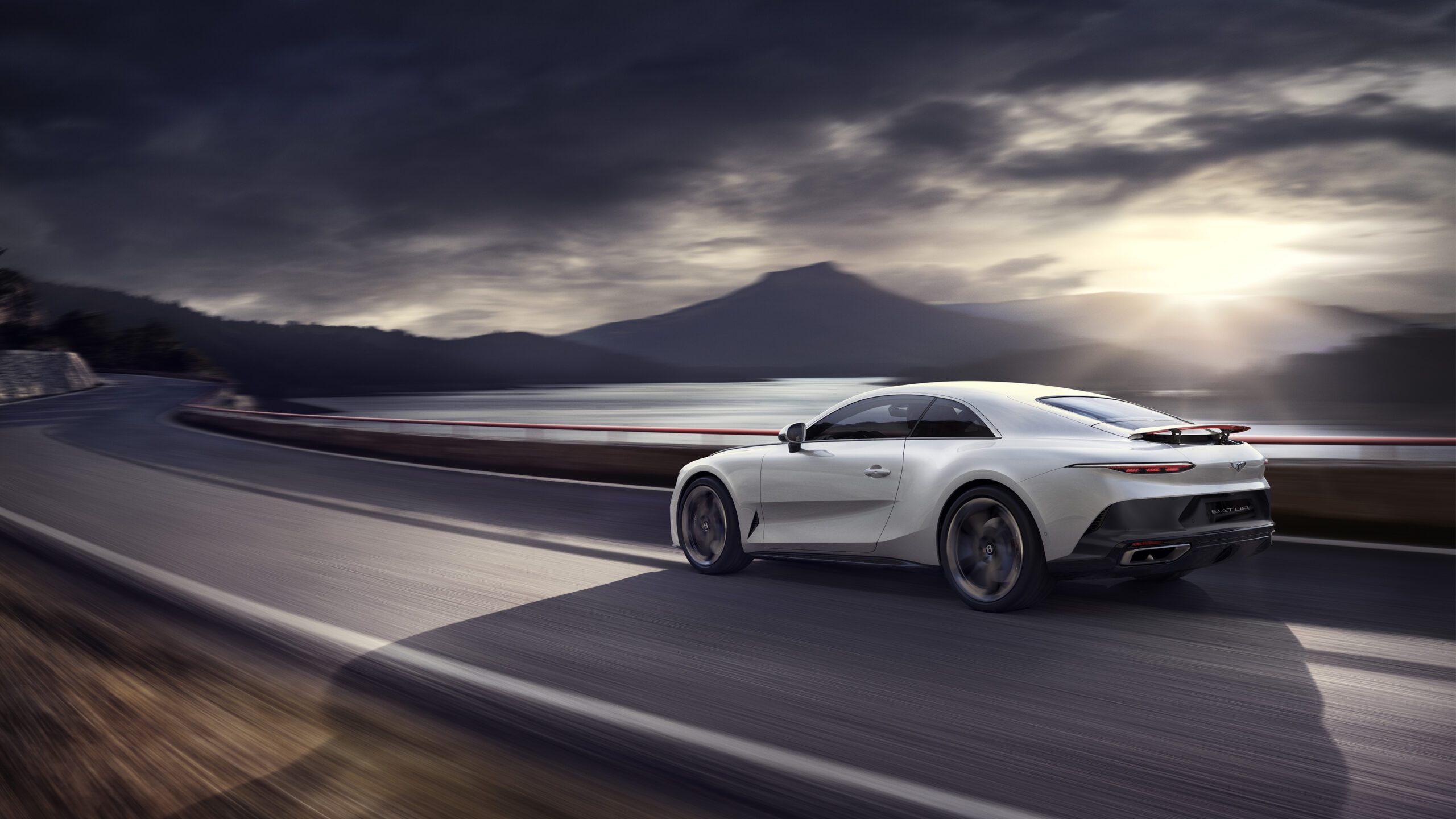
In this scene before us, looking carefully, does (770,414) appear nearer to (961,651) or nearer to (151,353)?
(151,353)

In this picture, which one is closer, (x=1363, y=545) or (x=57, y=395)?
(x=1363, y=545)

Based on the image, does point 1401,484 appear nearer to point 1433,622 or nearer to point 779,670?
point 1433,622

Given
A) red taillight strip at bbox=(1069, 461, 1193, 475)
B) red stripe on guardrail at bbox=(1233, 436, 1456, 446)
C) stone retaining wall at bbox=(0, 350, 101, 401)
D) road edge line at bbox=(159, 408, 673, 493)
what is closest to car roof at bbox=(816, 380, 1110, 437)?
red taillight strip at bbox=(1069, 461, 1193, 475)

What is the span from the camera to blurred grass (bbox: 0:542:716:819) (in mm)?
3402

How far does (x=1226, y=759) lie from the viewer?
364 cm

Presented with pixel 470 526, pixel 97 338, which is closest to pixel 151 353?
pixel 97 338

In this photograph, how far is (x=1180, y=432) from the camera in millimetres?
5730

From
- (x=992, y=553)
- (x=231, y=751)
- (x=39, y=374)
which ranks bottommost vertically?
(x=231, y=751)

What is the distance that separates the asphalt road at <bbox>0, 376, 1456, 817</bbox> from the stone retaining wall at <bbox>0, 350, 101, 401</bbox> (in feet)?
272

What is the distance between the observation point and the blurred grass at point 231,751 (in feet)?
11.2

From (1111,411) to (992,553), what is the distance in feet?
3.76

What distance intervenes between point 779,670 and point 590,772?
1485 millimetres

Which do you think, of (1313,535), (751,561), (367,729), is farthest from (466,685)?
(1313,535)

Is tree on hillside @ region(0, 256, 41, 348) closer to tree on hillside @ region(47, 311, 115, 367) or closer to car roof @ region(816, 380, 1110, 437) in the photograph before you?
tree on hillside @ region(47, 311, 115, 367)
